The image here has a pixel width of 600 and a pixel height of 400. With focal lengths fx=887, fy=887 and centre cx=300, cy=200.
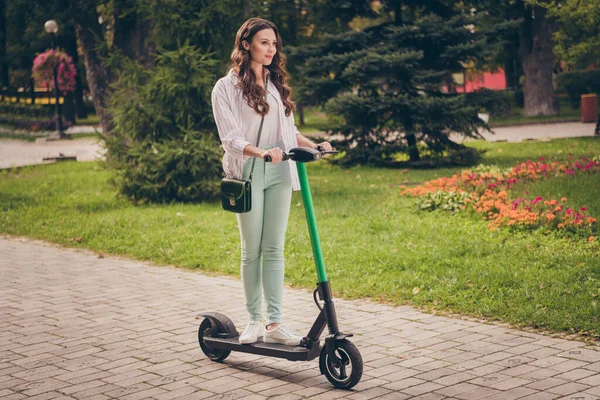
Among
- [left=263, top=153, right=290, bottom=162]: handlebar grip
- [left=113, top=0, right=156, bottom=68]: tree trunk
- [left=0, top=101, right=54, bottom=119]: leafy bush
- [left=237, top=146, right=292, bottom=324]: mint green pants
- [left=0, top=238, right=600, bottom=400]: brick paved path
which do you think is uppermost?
[left=113, top=0, right=156, bottom=68]: tree trunk

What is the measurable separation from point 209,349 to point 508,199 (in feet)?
19.5

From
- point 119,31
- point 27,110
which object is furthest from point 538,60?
point 27,110

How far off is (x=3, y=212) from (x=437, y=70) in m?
8.83

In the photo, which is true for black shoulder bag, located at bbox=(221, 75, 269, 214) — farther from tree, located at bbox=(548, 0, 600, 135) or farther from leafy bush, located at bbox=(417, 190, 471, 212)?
tree, located at bbox=(548, 0, 600, 135)

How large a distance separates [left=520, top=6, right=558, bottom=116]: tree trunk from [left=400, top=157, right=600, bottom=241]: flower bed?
64.6ft

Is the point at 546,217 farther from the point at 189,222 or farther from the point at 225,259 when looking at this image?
the point at 189,222

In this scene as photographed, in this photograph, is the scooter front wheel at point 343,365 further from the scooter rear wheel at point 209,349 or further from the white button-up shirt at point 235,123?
the white button-up shirt at point 235,123

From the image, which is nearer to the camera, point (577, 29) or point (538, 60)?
point (577, 29)

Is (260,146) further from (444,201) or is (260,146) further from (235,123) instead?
(444,201)

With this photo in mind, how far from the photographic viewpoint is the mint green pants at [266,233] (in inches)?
200

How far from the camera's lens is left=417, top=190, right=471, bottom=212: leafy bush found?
1082 centimetres

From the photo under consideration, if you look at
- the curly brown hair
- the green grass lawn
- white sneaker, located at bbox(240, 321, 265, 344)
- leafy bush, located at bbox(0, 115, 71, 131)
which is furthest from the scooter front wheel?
leafy bush, located at bbox(0, 115, 71, 131)

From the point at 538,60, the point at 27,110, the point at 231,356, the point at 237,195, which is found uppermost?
the point at 538,60

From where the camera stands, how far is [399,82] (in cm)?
1717
